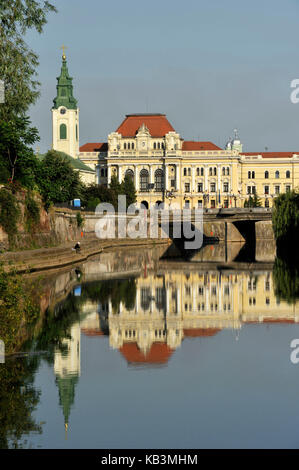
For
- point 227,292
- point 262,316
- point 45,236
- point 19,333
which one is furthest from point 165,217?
point 19,333

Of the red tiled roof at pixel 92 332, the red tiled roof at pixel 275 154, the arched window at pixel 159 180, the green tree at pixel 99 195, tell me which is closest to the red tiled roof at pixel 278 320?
the red tiled roof at pixel 92 332

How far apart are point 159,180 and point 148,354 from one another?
116292 mm

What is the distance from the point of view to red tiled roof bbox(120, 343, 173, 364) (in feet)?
66.2

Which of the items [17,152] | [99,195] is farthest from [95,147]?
[17,152]

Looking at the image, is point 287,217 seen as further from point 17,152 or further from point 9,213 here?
point 9,213

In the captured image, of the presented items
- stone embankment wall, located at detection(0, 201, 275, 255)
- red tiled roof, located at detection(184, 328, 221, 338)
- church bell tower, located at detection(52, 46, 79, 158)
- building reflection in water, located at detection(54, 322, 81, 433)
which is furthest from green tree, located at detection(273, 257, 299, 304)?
church bell tower, located at detection(52, 46, 79, 158)

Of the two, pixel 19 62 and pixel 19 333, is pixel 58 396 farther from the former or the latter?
pixel 19 62

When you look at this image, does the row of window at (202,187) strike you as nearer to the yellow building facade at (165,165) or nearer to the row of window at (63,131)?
the yellow building facade at (165,165)

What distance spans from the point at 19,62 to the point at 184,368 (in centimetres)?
1090

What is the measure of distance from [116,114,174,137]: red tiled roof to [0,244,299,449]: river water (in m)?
102

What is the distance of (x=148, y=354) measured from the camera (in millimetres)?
21031

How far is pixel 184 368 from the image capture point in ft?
63.2

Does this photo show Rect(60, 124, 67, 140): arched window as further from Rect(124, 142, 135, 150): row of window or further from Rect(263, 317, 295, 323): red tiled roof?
Rect(263, 317, 295, 323): red tiled roof

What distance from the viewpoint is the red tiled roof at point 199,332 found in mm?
24608
